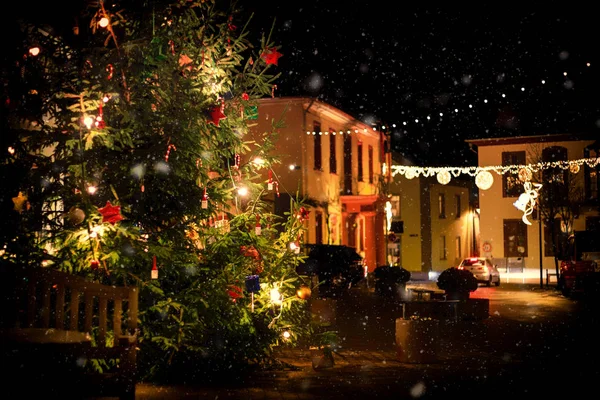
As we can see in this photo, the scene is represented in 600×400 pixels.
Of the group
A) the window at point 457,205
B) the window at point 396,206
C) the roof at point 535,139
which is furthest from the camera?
the window at point 457,205

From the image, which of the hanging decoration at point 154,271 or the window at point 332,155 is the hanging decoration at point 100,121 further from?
the window at point 332,155

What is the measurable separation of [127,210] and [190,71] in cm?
211

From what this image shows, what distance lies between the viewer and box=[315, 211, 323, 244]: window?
34062mm

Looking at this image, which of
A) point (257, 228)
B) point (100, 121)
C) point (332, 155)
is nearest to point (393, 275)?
point (332, 155)

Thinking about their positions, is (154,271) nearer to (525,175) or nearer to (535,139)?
(525,175)

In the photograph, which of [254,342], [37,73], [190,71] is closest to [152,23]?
[190,71]

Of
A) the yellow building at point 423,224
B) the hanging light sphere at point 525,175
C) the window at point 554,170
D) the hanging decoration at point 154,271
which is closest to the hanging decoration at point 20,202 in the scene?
the hanging decoration at point 154,271

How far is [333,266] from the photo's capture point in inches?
1185

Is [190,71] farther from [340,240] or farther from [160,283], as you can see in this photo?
[340,240]

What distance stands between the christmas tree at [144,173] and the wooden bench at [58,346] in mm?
1255

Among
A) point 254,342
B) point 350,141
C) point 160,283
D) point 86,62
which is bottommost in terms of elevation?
point 254,342

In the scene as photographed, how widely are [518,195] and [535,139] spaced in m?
3.73

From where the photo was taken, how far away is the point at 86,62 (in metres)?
9.94

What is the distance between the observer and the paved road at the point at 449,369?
940 cm
